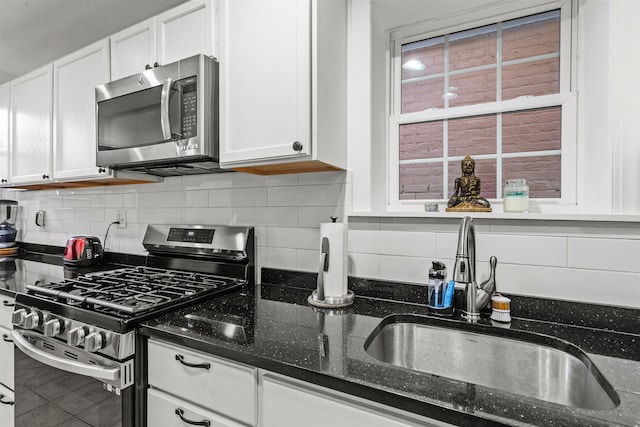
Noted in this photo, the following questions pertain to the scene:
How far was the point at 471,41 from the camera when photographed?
1.47 meters

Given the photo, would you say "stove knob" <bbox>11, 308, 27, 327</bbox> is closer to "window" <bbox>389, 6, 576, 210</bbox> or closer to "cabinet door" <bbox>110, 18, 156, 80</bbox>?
"cabinet door" <bbox>110, 18, 156, 80</bbox>

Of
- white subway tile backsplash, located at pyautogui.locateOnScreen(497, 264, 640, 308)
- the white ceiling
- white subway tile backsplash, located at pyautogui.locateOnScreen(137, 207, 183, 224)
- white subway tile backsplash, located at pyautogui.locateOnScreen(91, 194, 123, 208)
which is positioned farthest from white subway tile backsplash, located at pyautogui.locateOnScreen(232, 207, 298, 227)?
the white ceiling

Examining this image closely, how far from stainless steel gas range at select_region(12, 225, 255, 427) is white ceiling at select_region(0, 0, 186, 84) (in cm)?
143

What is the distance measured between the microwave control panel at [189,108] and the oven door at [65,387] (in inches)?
37.3

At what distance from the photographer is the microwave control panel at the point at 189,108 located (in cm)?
142

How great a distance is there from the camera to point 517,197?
1.23 m

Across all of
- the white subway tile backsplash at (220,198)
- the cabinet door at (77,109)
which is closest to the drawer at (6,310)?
the cabinet door at (77,109)

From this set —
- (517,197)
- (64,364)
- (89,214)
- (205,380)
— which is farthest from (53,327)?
(517,197)

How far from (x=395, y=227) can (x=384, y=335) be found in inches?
18.1

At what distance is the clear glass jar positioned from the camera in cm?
122

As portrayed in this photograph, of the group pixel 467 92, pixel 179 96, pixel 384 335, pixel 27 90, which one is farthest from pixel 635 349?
pixel 27 90

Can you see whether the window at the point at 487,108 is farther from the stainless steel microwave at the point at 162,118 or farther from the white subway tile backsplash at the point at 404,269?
the stainless steel microwave at the point at 162,118

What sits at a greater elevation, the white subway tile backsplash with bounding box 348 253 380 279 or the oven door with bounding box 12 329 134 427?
the white subway tile backsplash with bounding box 348 253 380 279

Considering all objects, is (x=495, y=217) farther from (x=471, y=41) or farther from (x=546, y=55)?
(x=471, y=41)
